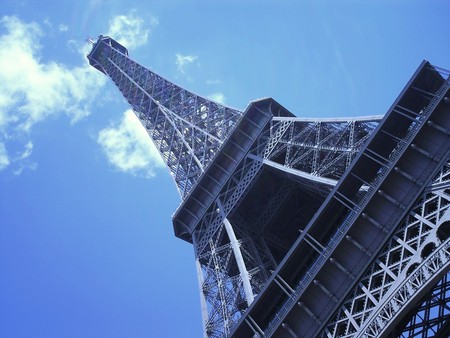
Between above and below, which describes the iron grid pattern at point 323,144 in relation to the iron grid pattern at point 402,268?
above

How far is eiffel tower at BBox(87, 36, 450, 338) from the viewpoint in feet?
65.8

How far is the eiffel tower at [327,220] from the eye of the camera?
20.1 metres

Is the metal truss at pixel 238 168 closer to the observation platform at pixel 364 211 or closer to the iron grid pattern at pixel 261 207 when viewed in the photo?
the iron grid pattern at pixel 261 207

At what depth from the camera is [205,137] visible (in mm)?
40344

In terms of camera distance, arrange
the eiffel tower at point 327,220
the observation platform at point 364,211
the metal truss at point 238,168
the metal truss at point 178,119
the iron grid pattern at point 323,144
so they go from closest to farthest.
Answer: the eiffel tower at point 327,220
the observation platform at point 364,211
the iron grid pattern at point 323,144
the metal truss at point 238,168
the metal truss at point 178,119

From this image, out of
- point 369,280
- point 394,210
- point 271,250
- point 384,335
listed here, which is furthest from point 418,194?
point 271,250

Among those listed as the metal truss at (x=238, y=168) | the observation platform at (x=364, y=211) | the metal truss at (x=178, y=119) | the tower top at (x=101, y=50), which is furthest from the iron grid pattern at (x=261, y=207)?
the tower top at (x=101, y=50)

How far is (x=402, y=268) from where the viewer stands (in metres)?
19.5

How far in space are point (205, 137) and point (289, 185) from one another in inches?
373

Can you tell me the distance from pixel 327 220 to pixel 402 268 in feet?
18.2

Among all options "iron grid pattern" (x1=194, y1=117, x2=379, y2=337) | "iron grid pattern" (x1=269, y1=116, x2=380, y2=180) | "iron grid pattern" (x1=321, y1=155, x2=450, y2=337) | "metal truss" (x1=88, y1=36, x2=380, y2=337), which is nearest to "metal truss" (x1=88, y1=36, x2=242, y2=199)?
"metal truss" (x1=88, y1=36, x2=380, y2=337)

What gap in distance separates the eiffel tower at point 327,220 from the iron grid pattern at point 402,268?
46 mm

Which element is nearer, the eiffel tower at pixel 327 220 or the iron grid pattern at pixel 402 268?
A: the iron grid pattern at pixel 402 268

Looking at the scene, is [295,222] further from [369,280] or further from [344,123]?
[369,280]
